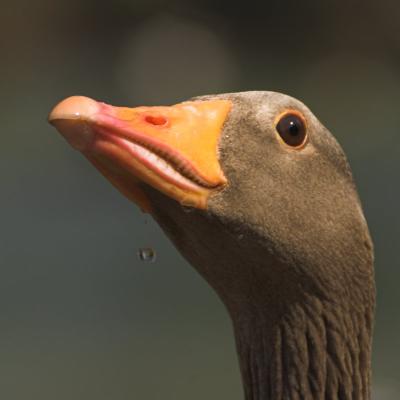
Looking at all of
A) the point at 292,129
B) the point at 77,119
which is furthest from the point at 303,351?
the point at 77,119

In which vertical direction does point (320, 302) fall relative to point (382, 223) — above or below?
below

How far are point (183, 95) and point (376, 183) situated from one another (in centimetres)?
221

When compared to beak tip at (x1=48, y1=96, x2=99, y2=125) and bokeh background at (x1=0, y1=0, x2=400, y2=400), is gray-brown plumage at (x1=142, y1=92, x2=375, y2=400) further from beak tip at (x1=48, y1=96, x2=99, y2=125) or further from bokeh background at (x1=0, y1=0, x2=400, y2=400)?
bokeh background at (x1=0, y1=0, x2=400, y2=400)

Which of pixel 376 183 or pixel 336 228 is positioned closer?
pixel 336 228

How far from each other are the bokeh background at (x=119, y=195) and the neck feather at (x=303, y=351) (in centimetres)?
292

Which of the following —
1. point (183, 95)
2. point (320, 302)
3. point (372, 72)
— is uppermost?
point (372, 72)

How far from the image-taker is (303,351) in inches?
64.5

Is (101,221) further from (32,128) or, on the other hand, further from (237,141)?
(237,141)

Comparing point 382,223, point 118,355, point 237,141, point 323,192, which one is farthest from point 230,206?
point 382,223

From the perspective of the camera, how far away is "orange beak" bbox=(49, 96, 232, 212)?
1.30 meters

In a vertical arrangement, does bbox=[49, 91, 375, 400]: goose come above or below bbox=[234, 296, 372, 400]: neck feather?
above

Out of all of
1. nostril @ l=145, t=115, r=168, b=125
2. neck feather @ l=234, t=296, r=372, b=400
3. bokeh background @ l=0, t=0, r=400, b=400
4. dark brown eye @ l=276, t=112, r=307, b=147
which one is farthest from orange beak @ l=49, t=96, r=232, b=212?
bokeh background @ l=0, t=0, r=400, b=400

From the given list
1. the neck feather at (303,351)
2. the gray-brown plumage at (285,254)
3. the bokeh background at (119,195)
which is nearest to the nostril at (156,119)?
the gray-brown plumage at (285,254)

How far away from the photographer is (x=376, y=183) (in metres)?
7.18
